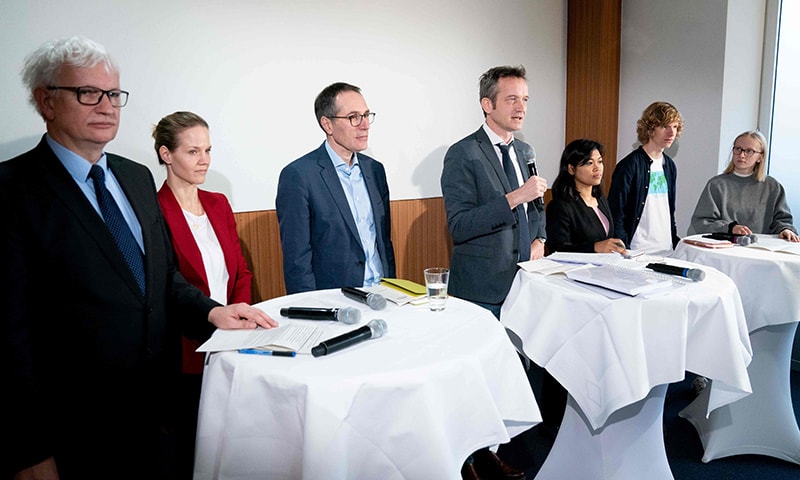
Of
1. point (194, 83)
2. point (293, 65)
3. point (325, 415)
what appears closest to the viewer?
point (325, 415)

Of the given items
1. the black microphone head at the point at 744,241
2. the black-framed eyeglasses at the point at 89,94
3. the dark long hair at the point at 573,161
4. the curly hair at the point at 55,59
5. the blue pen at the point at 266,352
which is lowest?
the black microphone head at the point at 744,241

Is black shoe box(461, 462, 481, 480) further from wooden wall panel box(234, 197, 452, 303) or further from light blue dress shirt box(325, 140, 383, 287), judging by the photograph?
wooden wall panel box(234, 197, 452, 303)

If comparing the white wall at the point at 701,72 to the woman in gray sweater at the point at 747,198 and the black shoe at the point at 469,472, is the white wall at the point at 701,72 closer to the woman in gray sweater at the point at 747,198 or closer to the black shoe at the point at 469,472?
the woman in gray sweater at the point at 747,198

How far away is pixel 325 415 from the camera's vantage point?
1.21m

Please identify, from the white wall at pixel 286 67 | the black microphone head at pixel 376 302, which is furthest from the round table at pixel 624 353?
the white wall at pixel 286 67

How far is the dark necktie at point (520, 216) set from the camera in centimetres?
274

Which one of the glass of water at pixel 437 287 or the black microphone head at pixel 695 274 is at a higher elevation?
the glass of water at pixel 437 287

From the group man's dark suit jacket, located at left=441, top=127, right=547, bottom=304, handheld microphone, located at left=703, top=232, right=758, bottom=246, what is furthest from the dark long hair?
handheld microphone, located at left=703, top=232, right=758, bottom=246

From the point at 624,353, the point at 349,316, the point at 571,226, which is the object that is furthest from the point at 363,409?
the point at 571,226

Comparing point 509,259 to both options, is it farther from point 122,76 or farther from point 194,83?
point 122,76

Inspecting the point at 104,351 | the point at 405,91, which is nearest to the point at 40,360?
the point at 104,351

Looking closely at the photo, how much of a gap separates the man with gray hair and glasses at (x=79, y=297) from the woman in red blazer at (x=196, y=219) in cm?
71

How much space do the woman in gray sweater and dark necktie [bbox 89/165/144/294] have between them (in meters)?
3.45

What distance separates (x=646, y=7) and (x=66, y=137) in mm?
4774
